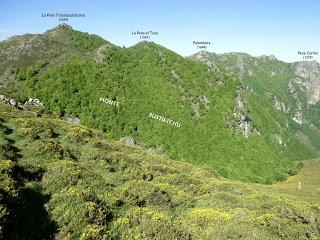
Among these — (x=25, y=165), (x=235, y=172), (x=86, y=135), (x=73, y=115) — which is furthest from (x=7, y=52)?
(x=25, y=165)

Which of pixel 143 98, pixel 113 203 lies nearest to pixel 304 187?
pixel 143 98

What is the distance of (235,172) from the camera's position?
156 metres

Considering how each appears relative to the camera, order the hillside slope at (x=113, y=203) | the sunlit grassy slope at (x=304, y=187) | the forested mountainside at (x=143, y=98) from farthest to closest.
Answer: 1. the forested mountainside at (x=143, y=98)
2. the sunlit grassy slope at (x=304, y=187)
3. the hillside slope at (x=113, y=203)

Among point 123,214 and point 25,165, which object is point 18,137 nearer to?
point 25,165

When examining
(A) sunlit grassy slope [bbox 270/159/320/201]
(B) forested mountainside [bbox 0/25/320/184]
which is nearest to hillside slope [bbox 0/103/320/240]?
(A) sunlit grassy slope [bbox 270/159/320/201]

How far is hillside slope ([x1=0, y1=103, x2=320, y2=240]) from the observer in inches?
751

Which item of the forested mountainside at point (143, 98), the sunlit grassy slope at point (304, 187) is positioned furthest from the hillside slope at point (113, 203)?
the forested mountainside at point (143, 98)

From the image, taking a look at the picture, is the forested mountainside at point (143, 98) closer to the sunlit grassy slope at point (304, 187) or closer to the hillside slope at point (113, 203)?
the sunlit grassy slope at point (304, 187)

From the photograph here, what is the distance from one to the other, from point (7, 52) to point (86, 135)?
429 feet

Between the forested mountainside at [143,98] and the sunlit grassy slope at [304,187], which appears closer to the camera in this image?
the sunlit grassy slope at [304,187]

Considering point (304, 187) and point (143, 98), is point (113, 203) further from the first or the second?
point (143, 98)

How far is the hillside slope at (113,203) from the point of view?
19.1m

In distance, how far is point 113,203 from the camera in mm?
22906

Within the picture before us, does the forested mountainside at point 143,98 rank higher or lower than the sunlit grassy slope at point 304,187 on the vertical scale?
higher
